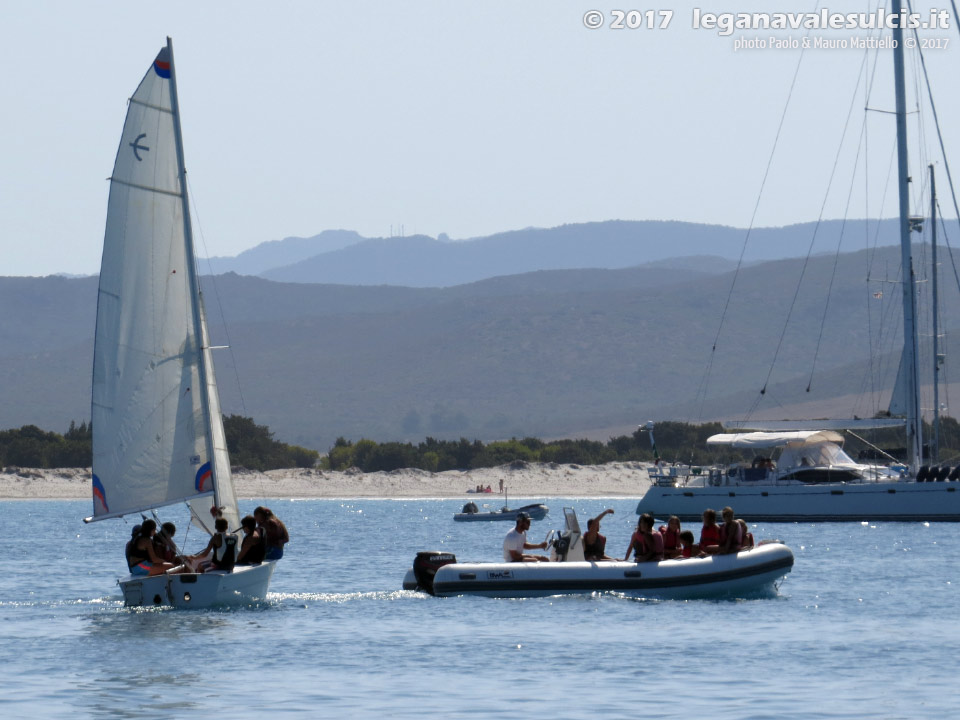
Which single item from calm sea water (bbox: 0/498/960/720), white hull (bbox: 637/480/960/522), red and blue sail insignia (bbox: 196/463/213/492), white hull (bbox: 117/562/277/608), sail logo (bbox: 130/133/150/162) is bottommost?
calm sea water (bbox: 0/498/960/720)

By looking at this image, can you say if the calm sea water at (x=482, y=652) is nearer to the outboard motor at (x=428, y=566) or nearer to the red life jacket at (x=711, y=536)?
the outboard motor at (x=428, y=566)

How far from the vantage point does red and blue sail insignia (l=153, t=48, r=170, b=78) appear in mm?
28750

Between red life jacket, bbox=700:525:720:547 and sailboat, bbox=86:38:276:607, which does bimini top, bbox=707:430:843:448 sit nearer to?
red life jacket, bbox=700:525:720:547

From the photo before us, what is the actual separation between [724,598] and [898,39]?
32.3 m

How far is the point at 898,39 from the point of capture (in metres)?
58.4

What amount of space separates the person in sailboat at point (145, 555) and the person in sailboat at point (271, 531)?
172cm

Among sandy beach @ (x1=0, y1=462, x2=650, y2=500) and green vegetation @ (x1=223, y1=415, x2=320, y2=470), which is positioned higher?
green vegetation @ (x1=223, y1=415, x2=320, y2=470)

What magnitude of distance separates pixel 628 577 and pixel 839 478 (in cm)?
2999

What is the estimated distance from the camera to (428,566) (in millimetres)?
32688

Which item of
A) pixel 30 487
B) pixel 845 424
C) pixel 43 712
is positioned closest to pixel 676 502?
pixel 845 424

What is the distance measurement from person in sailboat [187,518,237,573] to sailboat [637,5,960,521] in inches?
1242

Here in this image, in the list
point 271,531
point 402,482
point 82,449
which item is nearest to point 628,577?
point 271,531

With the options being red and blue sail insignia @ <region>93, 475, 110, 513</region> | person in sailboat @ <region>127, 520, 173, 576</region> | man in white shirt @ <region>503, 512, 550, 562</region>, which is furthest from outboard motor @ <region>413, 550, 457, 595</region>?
red and blue sail insignia @ <region>93, 475, 110, 513</region>

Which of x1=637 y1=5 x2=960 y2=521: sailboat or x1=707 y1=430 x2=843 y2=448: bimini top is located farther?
x1=707 y1=430 x2=843 y2=448: bimini top
